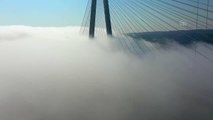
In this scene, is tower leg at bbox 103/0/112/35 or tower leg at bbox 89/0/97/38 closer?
tower leg at bbox 103/0/112/35

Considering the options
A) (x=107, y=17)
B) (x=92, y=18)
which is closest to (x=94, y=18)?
(x=92, y=18)

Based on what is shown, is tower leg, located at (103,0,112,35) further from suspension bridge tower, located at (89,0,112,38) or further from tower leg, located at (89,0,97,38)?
tower leg, located at (89,0,97,38)

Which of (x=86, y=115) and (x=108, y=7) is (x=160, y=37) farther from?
(x=108, y=7)

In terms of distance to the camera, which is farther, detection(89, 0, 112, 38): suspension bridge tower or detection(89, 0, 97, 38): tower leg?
detection(89, 0, 97, 38): tower leg

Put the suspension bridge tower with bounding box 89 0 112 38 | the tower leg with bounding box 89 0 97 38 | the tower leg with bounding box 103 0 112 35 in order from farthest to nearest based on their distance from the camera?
the tower leg with bounding box 89 0 97 38
the suspension bridge tower with bounding box 89 0 112 38
the tower leg with bounding box 103 0 112 35

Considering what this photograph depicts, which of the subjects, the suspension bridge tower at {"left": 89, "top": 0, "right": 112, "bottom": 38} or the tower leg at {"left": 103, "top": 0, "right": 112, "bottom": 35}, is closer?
the tower leg at {"left": 103, "top": 0, "right": 112, "bottom": 35}

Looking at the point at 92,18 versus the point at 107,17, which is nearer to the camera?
the point at 107,17

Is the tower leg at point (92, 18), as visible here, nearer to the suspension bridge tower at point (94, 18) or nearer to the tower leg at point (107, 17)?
the suspension bridge tower at point (94, 18)

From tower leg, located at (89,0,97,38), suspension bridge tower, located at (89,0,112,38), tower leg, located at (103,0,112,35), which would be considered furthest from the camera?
tower leg, located at (89,0,97,38)

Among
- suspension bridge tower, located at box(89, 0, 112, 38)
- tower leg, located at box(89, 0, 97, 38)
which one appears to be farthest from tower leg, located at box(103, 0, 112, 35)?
tower leg, located at box(89, 0, 97, 38)

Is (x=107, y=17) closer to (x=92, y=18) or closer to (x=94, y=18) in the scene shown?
(x=94, y=18)

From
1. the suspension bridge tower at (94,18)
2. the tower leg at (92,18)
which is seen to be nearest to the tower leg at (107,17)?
the suspension bridge tower at (94,18)
